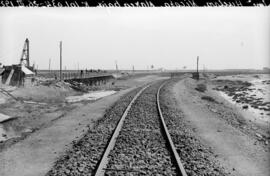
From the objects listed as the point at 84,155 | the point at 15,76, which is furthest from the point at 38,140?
the point at 15,76

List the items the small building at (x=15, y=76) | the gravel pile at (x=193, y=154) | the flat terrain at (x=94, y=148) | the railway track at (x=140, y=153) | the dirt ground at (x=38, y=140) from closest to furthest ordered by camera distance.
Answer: the railway track at (x=140, y=153)
the gravel pile at (x=193, y=154)
the flat terrain at (x=94, y=148)
the dirt ground at (x=38, y=140)
the small building at (x=15, y=76)

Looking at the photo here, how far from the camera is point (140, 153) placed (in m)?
7.68

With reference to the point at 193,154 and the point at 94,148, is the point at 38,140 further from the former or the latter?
the point at 193,154

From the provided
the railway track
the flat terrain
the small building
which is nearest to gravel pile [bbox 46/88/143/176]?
the flat terrain

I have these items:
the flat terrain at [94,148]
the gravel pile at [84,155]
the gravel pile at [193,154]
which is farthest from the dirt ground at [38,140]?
the gravel pile at [193,154]

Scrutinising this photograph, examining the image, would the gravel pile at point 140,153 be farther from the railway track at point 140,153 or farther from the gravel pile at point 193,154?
the gravel pile at point 193,154

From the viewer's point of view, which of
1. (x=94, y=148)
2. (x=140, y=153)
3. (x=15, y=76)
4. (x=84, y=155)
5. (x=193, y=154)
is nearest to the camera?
(x=84, y=155)

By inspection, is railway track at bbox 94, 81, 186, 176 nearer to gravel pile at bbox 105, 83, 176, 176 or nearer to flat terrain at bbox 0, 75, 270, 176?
gravel pile at bbox 105, 83, 176, 176

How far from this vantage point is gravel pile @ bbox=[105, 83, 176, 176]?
643cm

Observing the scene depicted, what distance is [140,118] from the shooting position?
13.0m

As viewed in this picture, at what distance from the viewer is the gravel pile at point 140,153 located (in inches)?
253

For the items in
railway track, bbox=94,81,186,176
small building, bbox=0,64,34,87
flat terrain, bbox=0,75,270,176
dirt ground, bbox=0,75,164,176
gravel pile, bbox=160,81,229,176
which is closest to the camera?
railway track, bbox=94,81,186,176

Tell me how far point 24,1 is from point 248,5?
262 centimetres

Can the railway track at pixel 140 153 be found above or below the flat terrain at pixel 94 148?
above
